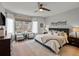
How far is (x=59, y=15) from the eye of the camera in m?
5.82

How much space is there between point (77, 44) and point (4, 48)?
12.2 feet

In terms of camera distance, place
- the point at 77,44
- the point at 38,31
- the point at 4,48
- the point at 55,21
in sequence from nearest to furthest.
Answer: the point at 4,48, the point at 77,44, the point at 55,21, the point at 38,31

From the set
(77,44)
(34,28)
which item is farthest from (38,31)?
(77,44)

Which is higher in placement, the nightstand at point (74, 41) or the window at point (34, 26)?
the window at point (34, 26)

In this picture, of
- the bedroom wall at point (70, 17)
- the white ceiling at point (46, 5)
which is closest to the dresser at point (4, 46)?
the white ceiling at point (46, 5)

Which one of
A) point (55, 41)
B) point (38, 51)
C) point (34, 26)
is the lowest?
point (38, 51)

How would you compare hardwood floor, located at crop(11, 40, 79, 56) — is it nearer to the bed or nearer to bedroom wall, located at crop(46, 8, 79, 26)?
the bed

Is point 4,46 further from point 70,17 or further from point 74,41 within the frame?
point 70,17

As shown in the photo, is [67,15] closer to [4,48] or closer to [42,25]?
[42,25]

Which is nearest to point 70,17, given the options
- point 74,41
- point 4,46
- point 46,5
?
point 74,41

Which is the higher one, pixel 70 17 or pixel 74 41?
pixel 70 17

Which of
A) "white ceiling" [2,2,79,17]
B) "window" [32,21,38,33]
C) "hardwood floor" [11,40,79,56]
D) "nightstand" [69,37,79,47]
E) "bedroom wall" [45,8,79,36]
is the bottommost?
"hardwood floor" [11,40,79,56]

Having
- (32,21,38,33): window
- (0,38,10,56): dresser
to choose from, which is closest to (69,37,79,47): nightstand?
(32,21,38,33): window

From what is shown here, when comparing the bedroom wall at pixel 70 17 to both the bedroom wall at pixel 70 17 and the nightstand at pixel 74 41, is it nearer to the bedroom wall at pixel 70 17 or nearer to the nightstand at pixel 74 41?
the bedroom wall at pixel 70 17
